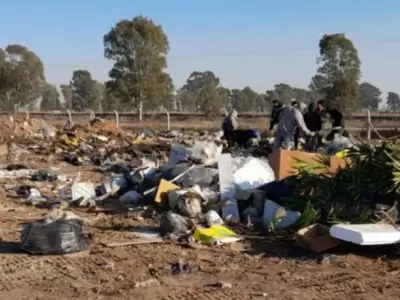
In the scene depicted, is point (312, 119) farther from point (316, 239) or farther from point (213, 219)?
point (316, 239)

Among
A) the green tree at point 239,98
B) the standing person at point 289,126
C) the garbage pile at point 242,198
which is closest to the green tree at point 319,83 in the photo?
the standing person at point 289,126

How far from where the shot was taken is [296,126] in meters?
13.4

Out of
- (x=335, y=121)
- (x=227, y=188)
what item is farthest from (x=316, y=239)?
(x=335, y=121)

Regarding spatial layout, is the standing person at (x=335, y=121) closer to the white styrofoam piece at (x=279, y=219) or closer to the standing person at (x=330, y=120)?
the standing person at (x=330, y=120)

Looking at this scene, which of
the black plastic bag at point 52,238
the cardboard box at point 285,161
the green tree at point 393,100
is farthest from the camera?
the green tree at point 393,100

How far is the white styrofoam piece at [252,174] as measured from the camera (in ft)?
32.2

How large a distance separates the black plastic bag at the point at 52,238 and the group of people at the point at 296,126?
6.94 metres

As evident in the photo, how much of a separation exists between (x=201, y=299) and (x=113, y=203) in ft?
15.8

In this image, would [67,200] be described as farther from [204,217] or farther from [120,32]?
[120,32]

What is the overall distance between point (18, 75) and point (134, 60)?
12.7m

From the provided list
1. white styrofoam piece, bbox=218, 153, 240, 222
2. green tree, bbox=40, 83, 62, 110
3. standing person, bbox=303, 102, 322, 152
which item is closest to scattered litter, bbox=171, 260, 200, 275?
white styrofoam piece, bbox=218, 153, 240, 222

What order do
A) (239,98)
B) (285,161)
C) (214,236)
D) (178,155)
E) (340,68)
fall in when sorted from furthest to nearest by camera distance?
(239,98), (340,68), (178,155), (285,161), (214,236)

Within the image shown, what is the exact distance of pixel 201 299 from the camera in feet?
19.0

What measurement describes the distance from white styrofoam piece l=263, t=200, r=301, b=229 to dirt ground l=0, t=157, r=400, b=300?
50 centimetres
